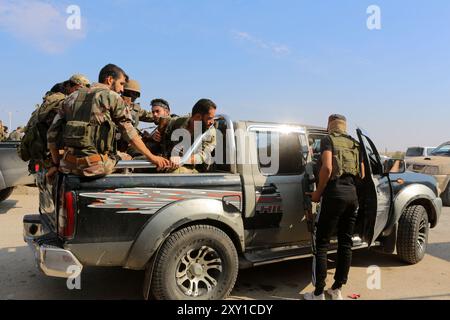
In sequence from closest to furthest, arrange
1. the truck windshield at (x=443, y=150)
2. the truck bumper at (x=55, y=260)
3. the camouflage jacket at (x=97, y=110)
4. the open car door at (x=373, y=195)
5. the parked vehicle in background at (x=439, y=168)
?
the truck bumper at (x=55, y=260), the camouflage jacket at (x=97, y=110), the open car door at (x=373, y=195), the parked vehicle in background at (x=439, y=168), the truck windshield at (x=443, y=150)

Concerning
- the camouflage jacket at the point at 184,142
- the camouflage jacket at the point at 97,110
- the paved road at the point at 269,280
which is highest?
the camouflage jacket at the point at 97,110

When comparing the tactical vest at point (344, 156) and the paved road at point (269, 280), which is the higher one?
the tactical vest at point (344, 156)

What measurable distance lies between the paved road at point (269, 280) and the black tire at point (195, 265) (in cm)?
47

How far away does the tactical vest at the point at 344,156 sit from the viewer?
363 centimetres

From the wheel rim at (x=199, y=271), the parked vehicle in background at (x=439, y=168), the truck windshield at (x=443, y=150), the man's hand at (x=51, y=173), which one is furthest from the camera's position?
the truck windshield at (x=443, y=150)

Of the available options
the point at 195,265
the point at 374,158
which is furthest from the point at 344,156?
the point at 195,265

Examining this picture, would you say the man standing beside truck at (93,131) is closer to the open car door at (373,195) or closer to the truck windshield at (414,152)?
the open car door at (373,195)

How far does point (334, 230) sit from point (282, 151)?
1.01m

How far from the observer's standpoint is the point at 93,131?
10.5 feet

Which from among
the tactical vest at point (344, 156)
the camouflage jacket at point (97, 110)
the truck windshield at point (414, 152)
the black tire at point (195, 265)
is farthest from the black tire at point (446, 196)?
the camouflage jacket at point (97, 110)

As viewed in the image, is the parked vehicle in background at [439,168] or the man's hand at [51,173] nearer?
the man's hand at [51,173]

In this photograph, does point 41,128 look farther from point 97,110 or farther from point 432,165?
point 432,165

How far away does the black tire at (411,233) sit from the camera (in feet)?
15.5

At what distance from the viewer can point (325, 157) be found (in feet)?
11.9
